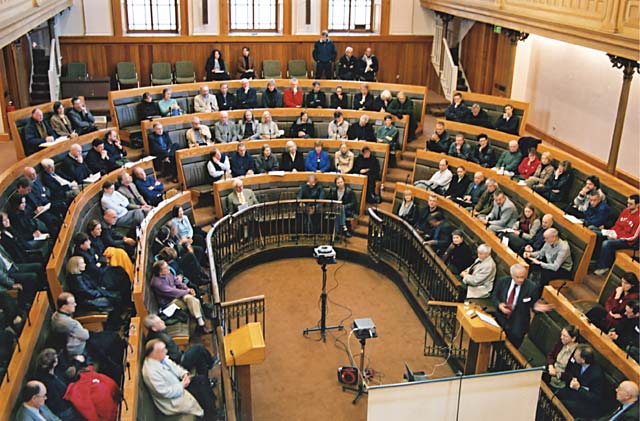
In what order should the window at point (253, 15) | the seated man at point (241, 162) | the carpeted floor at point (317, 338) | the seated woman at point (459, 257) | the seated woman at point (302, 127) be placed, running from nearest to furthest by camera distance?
the carpeted floor at point (317, 338) < the seated woman at point (459, 257) < the seated man at point (241, 162) < the seated woman at point (302, 127) < the window at point (253, 15)

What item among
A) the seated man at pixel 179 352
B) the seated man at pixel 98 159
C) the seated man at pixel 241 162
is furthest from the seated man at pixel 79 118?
the seated man at pixel 179 352

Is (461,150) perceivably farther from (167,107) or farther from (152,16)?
(152,16)

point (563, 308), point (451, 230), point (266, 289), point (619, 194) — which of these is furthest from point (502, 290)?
point (266, 289)

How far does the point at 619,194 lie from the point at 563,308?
102 inches

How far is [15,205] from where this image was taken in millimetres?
7262

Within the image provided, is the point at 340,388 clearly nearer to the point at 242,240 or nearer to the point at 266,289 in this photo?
A: the point at 266,289

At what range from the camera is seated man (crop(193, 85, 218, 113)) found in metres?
11.7

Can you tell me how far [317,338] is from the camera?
762 centimetres

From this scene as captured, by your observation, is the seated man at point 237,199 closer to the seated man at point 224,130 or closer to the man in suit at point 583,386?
the seated man at point 224,130

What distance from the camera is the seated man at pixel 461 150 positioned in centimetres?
1020

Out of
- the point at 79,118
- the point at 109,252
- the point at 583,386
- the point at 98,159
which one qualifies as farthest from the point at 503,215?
the point at 79,118

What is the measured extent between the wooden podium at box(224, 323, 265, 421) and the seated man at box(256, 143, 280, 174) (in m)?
4.87

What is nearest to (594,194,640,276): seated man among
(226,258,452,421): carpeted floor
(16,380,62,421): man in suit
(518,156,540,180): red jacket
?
(518,156,540,180): red jacket

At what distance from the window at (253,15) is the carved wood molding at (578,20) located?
476cm
